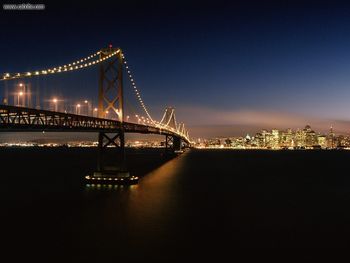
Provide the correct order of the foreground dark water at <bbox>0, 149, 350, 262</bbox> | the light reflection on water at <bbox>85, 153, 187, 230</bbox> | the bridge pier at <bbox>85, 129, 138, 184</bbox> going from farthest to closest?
1. the bridge pier at <bbox>85, 129, 138, 184</bbox>
2. the light reflection on water at <bbox>85, 153, 187, 230</bbox>
3. the foreground dark water at <bbox>0, 149, 350, 262</bbox>

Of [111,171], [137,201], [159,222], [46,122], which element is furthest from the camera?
[111,171]

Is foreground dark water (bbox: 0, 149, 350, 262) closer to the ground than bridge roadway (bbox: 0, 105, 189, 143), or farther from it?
closer to the ground

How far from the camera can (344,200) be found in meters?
38.4

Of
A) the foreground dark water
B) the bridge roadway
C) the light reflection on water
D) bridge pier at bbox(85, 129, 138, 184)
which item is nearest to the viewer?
the foreground dark water

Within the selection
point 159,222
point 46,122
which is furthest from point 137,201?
point 46,122

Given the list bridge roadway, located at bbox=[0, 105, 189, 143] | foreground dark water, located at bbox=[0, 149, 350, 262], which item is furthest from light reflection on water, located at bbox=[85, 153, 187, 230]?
bridge roadway, located at bbox=[0, 105, 189, 143]

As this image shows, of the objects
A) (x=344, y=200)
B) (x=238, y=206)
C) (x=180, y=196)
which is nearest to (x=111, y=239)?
(x=238, y=206)

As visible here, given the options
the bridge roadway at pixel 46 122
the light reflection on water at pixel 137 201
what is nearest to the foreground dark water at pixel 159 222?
the light reflection on water at pixel 137 201

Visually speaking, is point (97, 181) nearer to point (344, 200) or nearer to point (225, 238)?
point (225, 238)

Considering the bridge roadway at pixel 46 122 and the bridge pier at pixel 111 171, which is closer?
the bridge roadway at pixel 46 122

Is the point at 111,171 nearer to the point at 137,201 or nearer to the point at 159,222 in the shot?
the point at 137,201

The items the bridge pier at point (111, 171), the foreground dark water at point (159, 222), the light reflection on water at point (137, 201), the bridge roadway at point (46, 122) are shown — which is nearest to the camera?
the foreground dark water at point (159, 222)

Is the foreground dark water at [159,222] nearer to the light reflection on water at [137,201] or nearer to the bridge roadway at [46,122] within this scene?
the light reflection on water at [137,201]

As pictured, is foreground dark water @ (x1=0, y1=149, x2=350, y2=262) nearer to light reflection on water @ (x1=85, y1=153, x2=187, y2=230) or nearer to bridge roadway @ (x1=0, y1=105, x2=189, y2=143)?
light reflection on water @ (x1=85, y1=153, x2=187, y2=230)
